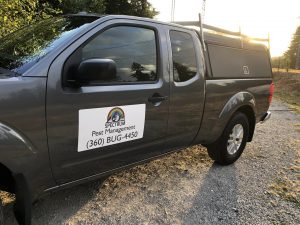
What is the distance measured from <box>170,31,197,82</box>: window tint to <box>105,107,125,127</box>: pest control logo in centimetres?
90

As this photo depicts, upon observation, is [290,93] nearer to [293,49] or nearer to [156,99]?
[156,99]

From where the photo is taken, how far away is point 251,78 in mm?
5371

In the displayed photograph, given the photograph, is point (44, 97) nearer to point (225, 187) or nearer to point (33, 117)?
point (33, 117)

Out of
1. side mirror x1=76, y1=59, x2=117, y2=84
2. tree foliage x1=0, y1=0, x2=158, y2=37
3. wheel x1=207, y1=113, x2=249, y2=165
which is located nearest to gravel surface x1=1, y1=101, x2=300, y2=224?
wheel x1=207, y1=113, x2=249, y2=165

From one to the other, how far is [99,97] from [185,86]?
126 centimetres

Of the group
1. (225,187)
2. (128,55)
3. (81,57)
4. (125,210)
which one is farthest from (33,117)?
(225,187)

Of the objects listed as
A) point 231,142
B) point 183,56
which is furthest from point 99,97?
point 231,142

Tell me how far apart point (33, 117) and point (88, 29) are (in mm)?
925

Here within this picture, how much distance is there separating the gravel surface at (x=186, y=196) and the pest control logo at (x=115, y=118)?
1013mm

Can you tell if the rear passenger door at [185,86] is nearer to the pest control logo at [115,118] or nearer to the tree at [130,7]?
the pest control logo at [115,118]

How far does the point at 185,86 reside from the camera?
13.3 ft

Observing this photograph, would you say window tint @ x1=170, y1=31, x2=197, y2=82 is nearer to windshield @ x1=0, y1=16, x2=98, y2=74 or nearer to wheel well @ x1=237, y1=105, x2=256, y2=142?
windshield @ x1=0, y1=16, x2=98, y2=74

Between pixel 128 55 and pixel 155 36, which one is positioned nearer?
pixel 128 55

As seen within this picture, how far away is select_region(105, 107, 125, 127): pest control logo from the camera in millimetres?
3191
